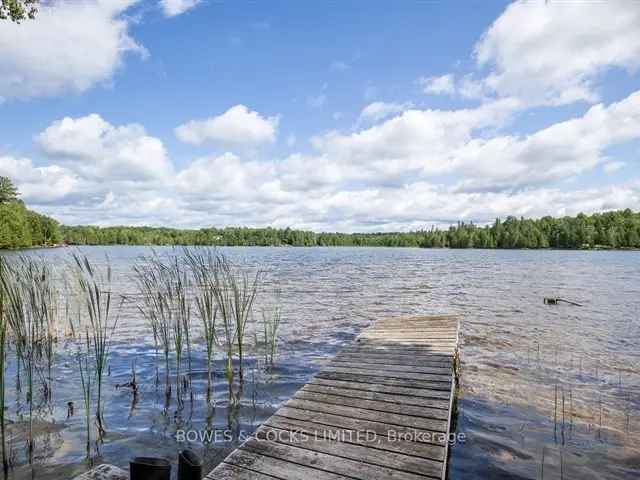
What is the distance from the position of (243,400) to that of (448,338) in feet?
16.8

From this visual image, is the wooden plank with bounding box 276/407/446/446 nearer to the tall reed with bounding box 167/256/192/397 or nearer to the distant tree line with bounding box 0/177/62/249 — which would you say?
the tall reed with bounding box 167/256/192/397

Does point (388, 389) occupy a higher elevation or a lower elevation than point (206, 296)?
lower

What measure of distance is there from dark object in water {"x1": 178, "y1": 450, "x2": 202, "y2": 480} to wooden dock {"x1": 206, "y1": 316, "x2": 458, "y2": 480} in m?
0.12

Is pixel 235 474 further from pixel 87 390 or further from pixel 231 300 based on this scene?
pixel 231 300

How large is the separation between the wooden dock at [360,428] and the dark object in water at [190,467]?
115 millimetres

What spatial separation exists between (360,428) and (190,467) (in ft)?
6.59

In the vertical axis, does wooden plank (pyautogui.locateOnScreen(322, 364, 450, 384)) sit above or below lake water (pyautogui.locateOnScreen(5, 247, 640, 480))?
above

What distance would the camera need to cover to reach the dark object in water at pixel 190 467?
386 cm

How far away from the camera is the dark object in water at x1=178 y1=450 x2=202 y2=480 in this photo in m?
3.86

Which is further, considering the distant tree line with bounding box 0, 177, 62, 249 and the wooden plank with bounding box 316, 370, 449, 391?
the distant tree line with bounding box 0, 177, 62, 249

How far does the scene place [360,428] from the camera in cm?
482

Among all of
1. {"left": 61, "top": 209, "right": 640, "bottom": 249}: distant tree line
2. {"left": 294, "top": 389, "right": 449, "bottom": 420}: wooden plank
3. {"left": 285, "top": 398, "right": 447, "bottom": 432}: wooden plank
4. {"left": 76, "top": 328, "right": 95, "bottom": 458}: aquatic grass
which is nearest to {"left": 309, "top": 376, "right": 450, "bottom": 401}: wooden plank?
{"left": 294, "top": 389, "right": 449, "bottom": 420}: wooden plank

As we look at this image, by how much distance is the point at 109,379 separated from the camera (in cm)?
902

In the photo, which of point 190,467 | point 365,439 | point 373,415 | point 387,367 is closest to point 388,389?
point 373,415
